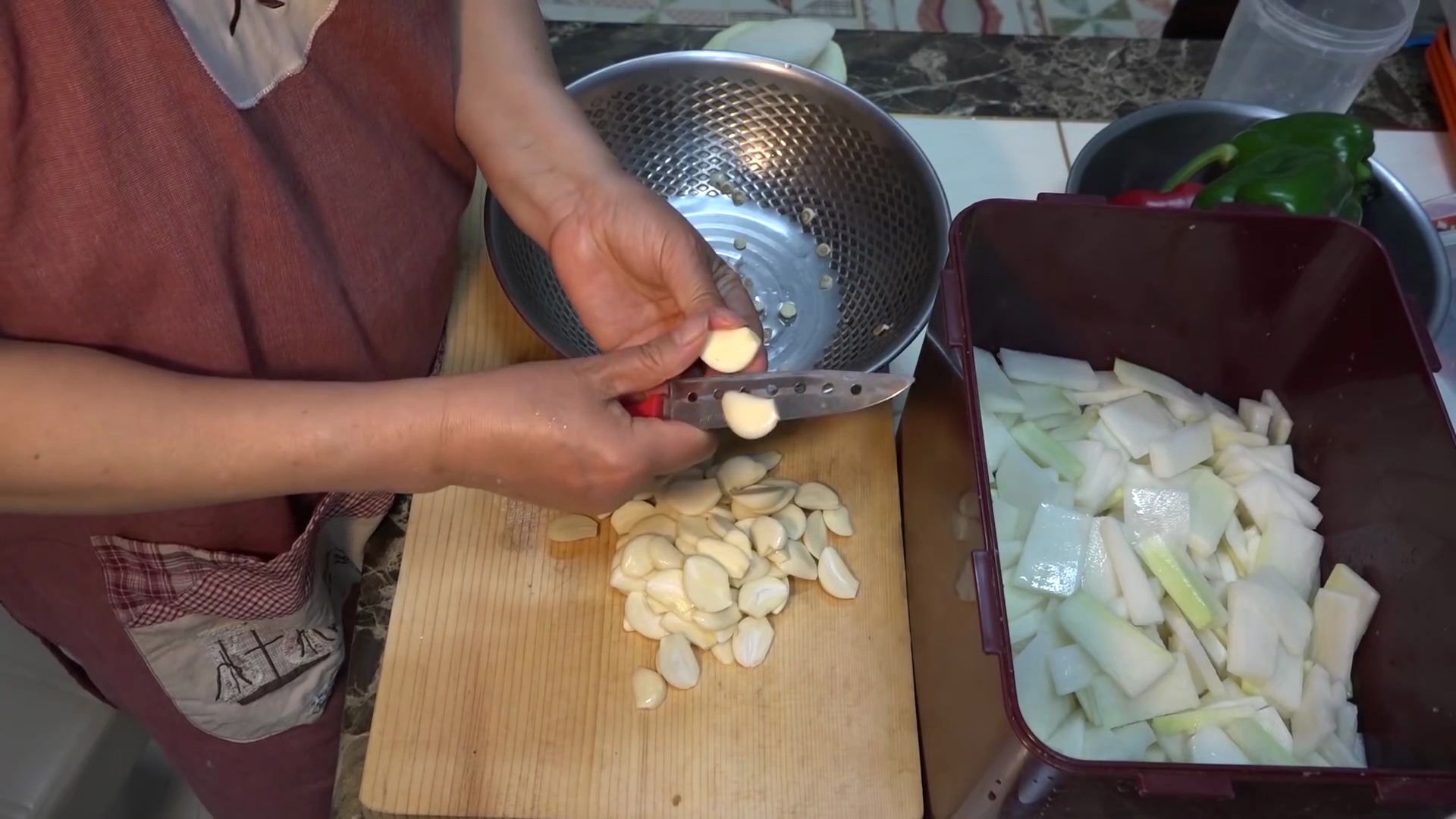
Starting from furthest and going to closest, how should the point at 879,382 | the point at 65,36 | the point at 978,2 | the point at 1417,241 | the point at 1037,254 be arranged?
the point at 978,2 → the point at 1417,241 → the point at 1037,254 → the point at 879,382 → the point at 65,36

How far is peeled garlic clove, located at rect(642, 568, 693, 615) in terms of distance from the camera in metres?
0.76

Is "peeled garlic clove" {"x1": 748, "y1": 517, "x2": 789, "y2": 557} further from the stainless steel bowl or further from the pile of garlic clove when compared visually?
the stainless steel bowl

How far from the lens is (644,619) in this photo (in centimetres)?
76

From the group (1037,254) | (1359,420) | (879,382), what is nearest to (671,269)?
(879,382)

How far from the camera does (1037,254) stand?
80cm

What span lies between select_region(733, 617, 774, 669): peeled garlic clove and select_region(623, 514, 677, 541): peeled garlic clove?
0.09 m

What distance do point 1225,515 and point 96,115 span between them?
80cm

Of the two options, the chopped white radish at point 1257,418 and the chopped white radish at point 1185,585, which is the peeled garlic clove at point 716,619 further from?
the chopped white radish at point 1257,418

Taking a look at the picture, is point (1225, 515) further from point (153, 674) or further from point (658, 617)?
point (153, 674)

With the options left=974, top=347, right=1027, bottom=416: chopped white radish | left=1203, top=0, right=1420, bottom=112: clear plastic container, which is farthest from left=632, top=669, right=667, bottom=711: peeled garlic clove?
left=1203, top=0, right=1420, bottom=112: clear plastic container

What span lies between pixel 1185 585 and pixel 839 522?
0.26 m

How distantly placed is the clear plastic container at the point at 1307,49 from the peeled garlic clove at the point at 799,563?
771 mm

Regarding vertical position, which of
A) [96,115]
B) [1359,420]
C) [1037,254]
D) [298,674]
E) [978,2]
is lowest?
[978,2]

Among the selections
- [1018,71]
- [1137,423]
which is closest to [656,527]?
[1137,423]
